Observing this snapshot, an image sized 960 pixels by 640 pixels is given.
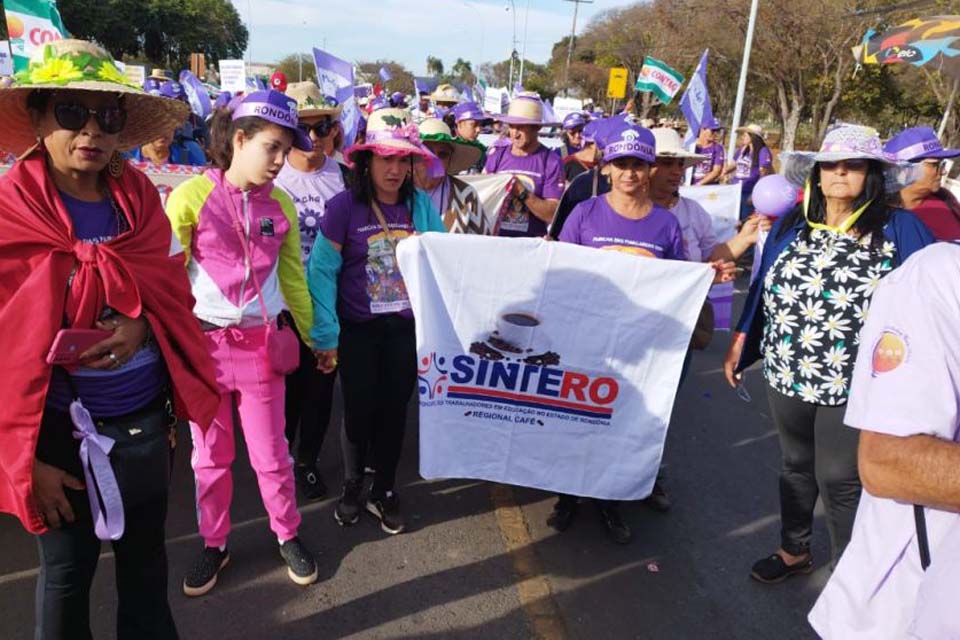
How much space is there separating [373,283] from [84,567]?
5.46 feet

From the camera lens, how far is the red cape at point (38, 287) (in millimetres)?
1754

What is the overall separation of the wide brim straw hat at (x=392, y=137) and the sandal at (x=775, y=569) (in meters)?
2.55

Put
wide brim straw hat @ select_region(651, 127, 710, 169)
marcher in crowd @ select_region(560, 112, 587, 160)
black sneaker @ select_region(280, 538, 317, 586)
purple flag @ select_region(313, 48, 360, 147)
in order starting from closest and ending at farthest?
black sneaker @ select_region(280, 538, 317, 586) → wide brim straw hat @ select_region(651, 127, 710, 169) → purple flag @ select_region(313, 48, 360, 147) → marcher in crowd @ select_region(560, 112, 587, 160)

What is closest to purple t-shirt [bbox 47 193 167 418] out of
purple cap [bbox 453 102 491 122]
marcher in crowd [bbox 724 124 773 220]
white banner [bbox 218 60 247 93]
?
purple cap [bbox 453 102 491 122]

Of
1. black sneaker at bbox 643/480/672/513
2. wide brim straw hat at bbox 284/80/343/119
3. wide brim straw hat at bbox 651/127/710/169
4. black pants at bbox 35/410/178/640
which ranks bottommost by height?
black sneaker at bbox 643/480/672/513

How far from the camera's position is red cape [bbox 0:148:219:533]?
1.75 m

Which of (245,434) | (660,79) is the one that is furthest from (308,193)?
(660,79)

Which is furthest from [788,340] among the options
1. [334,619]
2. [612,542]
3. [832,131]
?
[334,619]

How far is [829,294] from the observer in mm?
2832

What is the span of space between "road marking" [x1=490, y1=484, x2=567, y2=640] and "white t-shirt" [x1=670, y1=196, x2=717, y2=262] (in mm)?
1760

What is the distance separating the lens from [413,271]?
3.10 meters

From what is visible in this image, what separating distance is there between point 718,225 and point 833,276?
114 inches

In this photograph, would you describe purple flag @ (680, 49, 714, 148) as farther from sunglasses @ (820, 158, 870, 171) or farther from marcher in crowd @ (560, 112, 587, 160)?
sunglasses @ (820, 158, 870, 171)

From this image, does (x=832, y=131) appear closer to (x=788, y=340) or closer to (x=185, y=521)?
(x=788, y=340)
